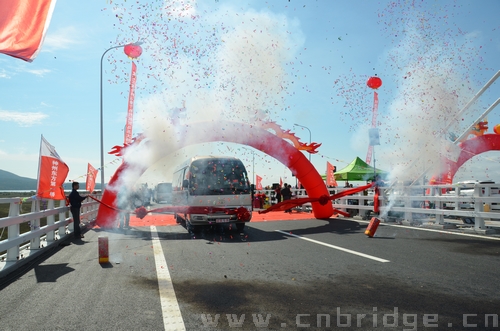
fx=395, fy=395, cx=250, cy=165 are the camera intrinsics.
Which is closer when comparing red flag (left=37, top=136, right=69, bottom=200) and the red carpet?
red flag (left=37, top=136, right=69, bottom=200)

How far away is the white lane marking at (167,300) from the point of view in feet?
14.0

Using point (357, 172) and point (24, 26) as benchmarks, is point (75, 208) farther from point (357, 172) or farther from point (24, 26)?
point (357, 172)

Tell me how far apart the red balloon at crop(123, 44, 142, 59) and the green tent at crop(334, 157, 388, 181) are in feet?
55.3

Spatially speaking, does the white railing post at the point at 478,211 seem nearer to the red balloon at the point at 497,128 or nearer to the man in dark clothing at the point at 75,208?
the man in dark clothing at the point at 75,208

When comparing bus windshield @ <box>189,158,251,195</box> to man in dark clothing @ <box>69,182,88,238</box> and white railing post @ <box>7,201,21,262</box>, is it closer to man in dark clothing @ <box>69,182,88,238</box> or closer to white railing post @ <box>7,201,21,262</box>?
man in dark clothing @ <box>69,182,88,238</box>

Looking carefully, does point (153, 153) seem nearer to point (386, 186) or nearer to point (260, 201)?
point (386, 186)

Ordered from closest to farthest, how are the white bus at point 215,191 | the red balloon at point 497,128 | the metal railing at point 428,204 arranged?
the metal railing at point 428,204 < the white bus at point 215,191 < the red balloon at point 497,128

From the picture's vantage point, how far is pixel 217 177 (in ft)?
45.3

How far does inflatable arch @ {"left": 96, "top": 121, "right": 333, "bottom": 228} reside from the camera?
15.5m

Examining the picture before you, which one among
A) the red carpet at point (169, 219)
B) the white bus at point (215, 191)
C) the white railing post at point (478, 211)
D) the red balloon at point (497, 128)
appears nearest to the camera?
the white railing post at point (478, 211)

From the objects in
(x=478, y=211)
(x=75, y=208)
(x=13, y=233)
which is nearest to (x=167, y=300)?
(x=13, y=233)

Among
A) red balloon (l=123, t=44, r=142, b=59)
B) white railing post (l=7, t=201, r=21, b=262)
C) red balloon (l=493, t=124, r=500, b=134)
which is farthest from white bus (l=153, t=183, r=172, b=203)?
red balloon (l=493, t=124, r=500, b=134)

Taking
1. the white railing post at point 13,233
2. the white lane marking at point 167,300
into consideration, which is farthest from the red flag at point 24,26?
the white railing post at point 13,233

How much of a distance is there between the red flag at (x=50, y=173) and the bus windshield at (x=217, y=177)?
4.23 meters
